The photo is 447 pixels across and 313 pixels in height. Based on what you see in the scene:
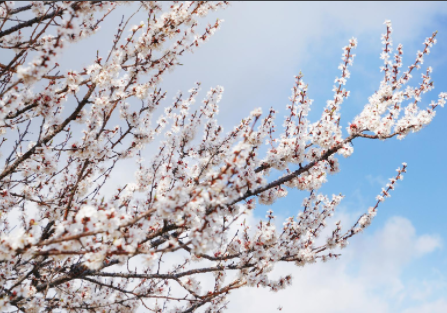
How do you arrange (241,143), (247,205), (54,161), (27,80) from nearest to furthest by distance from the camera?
(241,143) → (27,80) → (247,205) → (54,161)

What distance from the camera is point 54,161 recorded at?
19.0ft

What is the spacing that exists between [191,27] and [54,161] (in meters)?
3.50

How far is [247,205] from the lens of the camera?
4773mm

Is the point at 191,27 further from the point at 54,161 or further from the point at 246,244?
the point at 246,244

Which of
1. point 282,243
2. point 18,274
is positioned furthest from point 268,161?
point 18,274

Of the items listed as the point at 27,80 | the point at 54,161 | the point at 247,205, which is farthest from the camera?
the point at 54,161

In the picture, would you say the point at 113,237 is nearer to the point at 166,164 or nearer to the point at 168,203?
the point at 168,203

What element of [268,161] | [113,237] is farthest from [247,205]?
[113,237]

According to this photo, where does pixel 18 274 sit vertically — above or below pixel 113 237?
above

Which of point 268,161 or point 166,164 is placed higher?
point 166,164

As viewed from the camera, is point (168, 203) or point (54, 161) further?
point (54, 161)

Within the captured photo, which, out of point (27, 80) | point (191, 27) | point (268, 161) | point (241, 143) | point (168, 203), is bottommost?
point (168, 203)

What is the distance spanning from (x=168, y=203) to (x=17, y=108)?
3.17m

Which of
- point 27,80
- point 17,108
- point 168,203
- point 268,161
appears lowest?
point 168,203
